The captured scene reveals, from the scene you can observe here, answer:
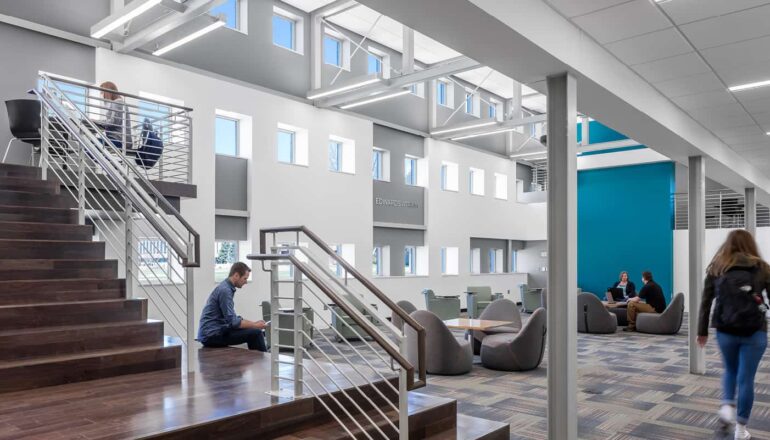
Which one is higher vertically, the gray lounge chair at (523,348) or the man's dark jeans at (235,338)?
the man's dark jeans at (235,338)

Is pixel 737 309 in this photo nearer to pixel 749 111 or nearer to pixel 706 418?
pixel 706 418

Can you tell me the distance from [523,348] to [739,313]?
137 inches

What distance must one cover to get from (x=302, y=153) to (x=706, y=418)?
322 inches

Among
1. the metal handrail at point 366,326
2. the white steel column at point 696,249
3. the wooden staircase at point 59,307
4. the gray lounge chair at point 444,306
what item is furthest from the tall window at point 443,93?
the metal handrail at point 366,326

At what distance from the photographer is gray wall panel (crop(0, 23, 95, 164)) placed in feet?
24.1

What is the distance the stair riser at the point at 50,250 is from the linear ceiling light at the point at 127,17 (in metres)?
3.04

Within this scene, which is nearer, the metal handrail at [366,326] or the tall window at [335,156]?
the metal handrail at [366,326]

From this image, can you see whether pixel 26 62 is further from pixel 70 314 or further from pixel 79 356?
pixel 79 356

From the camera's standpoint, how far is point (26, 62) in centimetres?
754

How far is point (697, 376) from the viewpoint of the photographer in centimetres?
694

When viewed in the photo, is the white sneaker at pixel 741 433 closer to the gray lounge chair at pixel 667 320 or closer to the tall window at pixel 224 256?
the gray lounge chair at pixel 667 320

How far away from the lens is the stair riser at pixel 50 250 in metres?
4.51

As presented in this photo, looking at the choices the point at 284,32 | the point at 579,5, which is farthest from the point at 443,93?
the point at 579,5

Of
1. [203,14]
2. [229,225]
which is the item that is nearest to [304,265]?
[203,14]
